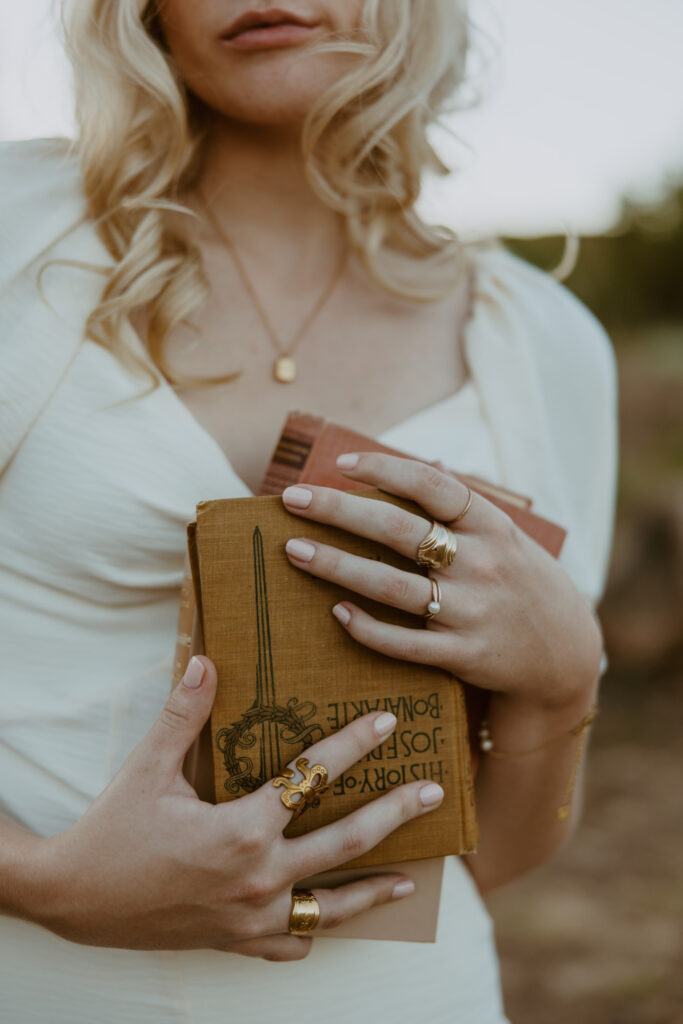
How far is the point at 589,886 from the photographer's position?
329 cm

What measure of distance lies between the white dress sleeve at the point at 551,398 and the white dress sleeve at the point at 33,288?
628 mm

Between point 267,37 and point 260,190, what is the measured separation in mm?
268

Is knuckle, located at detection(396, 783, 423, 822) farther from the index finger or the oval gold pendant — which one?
the oval gold pendant

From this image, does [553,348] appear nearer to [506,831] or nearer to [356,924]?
[506,831]

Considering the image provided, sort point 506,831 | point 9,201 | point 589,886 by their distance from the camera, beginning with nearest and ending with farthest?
point 9,201
point 506,831
point 589,886

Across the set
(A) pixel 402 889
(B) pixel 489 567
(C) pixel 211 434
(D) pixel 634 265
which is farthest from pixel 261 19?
(D) pixel 634 265

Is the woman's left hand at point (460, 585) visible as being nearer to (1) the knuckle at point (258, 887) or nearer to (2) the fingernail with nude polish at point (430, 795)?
(2) the fingernail with nude polish at point (430, 795)

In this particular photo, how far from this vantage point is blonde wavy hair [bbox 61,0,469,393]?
4.21ft

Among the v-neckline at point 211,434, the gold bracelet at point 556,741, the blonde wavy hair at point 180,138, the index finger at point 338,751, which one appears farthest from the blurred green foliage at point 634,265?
the index finger at point 338,751

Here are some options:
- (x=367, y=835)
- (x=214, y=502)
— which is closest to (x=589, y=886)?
(x=367, y=835)

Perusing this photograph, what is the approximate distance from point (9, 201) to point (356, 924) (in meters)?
1.02

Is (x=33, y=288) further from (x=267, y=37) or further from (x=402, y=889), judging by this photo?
(x=402, y=889)

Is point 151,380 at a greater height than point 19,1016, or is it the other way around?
point 151,380

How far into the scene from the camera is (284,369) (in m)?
1.37
